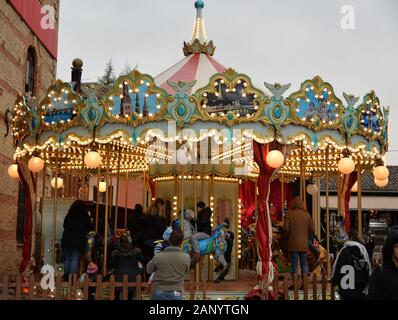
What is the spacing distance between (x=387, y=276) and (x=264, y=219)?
4.97 meters

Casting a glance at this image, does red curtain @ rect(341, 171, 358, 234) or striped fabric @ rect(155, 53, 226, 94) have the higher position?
striped fabric @ rect(155, 53, 226, 94)

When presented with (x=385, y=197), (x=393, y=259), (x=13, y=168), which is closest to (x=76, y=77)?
(x=13, y=168)

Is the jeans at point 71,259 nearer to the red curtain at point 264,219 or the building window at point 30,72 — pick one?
the red curtain at point 264,219

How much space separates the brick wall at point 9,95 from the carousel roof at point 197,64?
4701 mm

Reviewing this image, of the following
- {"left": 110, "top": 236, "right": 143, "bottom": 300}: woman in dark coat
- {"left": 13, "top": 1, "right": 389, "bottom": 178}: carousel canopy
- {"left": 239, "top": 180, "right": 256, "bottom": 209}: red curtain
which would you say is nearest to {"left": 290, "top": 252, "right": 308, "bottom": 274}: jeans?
{"left": 13, "top": 1, "right": 389, "bottom": 178}: carousel canopy

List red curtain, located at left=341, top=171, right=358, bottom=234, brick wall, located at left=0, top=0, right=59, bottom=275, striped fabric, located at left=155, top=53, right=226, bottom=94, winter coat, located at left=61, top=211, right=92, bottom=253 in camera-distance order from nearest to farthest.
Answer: winter coat, located at left=61, top=211, right=92, bottom=253 < striped fabric, located at left=155, top=53, right=226, bottom=94 < red curtain, located at left=341, top=171, right=358, bottom=234 < brick wall, located at left=0, top=0, right=59, bottom=275

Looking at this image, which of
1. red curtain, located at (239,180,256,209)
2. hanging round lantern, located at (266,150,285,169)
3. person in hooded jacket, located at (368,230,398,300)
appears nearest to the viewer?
person in hooded jacket, located at (368,230,398,300)

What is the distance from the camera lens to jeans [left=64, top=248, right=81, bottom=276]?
1041cm

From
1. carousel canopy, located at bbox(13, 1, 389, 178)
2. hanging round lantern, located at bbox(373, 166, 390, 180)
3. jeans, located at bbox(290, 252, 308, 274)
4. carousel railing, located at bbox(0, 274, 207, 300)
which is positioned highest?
carousel canopy, located at bbox(13, 1, 389, 178)

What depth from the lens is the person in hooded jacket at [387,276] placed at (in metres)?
5.20

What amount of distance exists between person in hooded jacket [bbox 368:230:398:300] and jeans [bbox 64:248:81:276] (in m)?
6.28

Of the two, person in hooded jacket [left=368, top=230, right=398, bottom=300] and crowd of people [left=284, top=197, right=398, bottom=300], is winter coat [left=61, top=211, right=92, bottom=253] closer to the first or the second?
crowd of people [left=284, top=197, right=398, bottom=300]

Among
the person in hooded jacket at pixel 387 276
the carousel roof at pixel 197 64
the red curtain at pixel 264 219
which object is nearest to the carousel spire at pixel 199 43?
the carousel roof at pixel 197 64

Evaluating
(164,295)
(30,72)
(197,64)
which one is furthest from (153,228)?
(30,72)
